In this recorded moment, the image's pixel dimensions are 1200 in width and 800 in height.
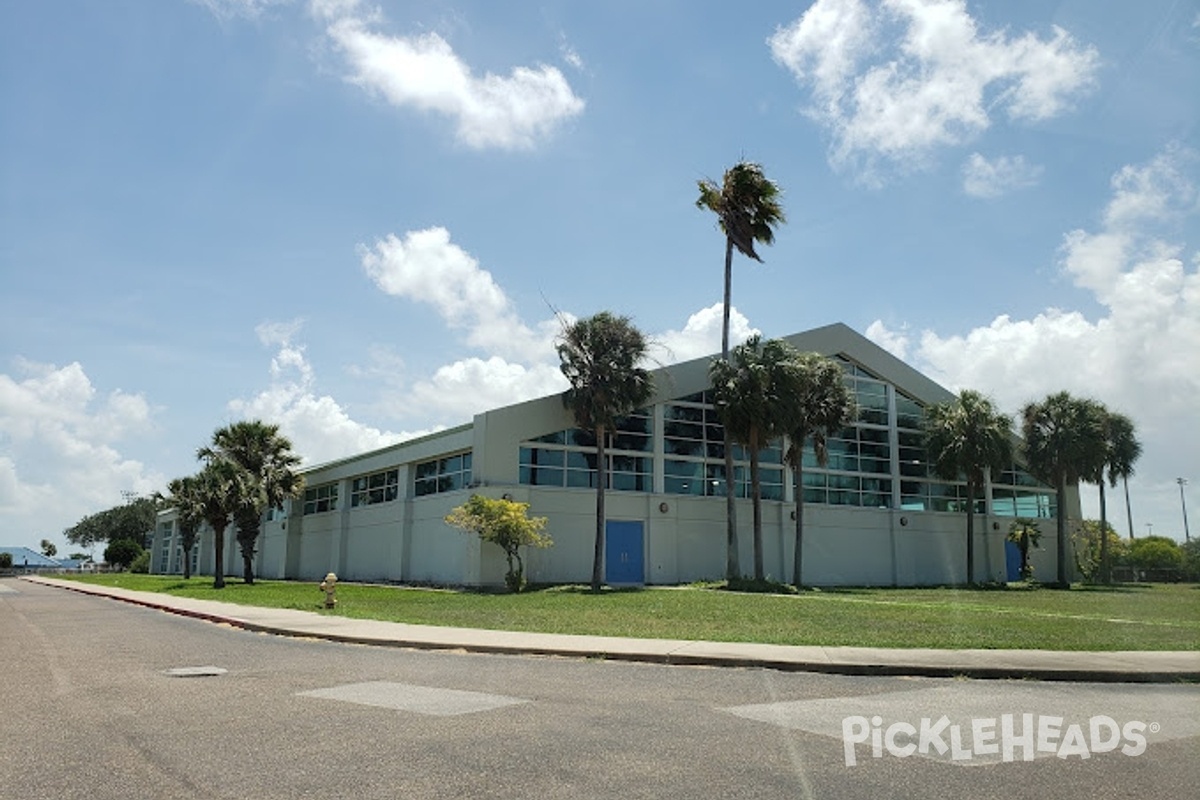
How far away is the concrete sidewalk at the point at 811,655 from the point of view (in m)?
11.9

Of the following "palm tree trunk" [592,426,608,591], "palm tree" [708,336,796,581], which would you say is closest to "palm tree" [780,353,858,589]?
"palm tree" [708,336,796,581]

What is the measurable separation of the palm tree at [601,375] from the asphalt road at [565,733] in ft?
73.0

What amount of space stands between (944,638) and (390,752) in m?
11.6

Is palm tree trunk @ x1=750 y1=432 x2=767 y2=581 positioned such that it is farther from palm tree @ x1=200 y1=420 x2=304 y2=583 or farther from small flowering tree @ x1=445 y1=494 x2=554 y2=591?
palm tree @ x1=200 y1=420 x2=304 y2=583

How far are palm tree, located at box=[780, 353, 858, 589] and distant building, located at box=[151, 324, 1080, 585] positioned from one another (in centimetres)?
239

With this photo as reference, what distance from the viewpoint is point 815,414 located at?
128 feet

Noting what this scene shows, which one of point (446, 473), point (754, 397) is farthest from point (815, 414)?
point (446, 473)

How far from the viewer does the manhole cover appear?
38.4ft

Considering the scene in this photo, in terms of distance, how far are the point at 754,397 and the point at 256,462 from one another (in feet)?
88.1

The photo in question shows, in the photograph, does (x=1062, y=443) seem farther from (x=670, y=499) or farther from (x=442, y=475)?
(x=442, y=475)

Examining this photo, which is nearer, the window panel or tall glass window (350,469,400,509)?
the window panel

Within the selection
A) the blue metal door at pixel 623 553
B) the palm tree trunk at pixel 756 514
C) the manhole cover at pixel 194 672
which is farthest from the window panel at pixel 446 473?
the manhole cover at pixel 194 672

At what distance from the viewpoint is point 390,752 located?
22.7 feet

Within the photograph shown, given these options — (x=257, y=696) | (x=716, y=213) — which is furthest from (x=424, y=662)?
(x=716, y=213)
